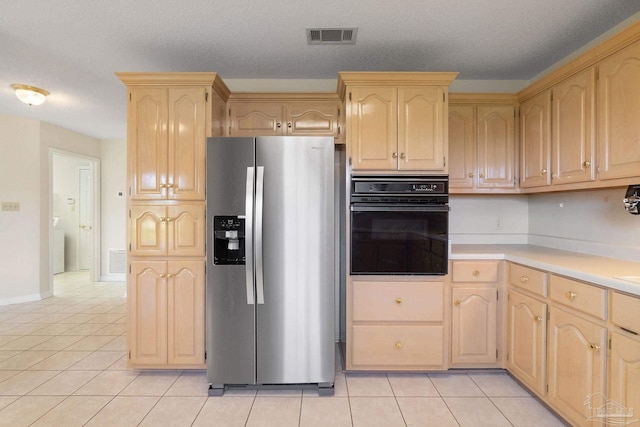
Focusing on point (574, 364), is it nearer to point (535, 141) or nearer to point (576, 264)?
point (576, 264)

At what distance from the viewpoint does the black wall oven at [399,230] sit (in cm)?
226

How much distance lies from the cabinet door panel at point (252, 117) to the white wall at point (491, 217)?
1814 mm

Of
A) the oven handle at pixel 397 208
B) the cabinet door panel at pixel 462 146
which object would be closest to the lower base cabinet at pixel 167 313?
the oven handle at pixel 397 208

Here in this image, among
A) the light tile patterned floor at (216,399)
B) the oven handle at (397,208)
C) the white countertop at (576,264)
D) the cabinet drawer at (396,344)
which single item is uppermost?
the oven handle at (397,208)

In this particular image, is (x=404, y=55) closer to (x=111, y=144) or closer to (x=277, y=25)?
(x=277, y=25)

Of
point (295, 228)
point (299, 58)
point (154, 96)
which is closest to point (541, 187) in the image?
point (295, 228)

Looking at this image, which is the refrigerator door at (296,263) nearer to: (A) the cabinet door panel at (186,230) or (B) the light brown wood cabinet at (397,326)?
(B) the light brown wood cabinet at (397,326)

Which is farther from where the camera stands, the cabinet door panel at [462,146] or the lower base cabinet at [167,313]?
the cabinet door panel at [462,146]

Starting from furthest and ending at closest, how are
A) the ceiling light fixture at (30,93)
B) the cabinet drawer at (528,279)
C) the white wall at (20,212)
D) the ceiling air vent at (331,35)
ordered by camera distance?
1. the white wall at (20,212)
2. the ceiling light fixture at (30,93)
3. the ceiling air vent at (331,35)
4. the cabinet drawer at (528,279)

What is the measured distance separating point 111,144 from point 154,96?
3767mm

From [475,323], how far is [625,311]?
1005 mm

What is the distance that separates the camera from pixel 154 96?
2.29 m

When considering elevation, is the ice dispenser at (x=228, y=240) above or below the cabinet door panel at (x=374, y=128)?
below

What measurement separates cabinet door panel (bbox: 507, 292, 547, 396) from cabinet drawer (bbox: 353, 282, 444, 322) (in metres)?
0.48
